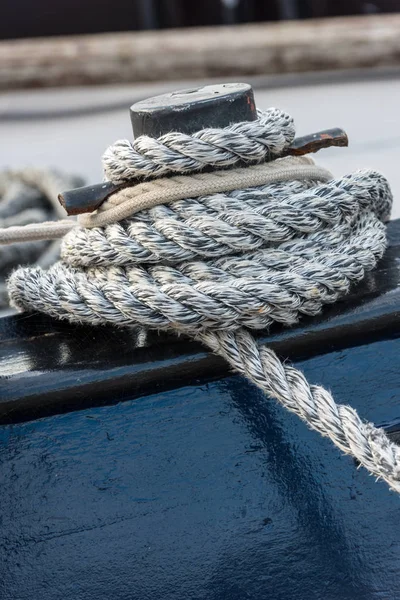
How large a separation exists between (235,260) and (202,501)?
11.6 inches

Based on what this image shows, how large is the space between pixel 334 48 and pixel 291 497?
91.4 inches

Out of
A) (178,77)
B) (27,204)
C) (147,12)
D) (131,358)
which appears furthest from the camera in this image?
(147,12)

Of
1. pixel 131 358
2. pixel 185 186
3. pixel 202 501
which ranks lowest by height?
pixel 202 501

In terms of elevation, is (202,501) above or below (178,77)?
below

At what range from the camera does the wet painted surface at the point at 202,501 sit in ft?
2.83

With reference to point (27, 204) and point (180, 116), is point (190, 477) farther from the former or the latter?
point (27, 204)

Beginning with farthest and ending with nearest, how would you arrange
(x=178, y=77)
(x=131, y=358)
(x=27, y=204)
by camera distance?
1. (x=178, y=77)
2. (x=27, y=204)
3. (x=131, y=358)

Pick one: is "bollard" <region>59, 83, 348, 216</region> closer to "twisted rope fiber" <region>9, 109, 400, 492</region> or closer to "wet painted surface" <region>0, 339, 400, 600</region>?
"twisted rope fiber" <region>9, 109, 400, 492</region>

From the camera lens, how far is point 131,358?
2.82 ft

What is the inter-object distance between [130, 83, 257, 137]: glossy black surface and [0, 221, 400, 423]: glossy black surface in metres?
0.26

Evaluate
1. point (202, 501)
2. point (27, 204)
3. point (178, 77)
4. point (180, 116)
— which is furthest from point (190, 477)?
point (178, 77)

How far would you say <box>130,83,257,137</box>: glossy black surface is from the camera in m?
0.89

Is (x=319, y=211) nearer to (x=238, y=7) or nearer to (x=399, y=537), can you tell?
(x=399, y=537)

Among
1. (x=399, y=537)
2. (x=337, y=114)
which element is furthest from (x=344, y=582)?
(x=337, y=114)
